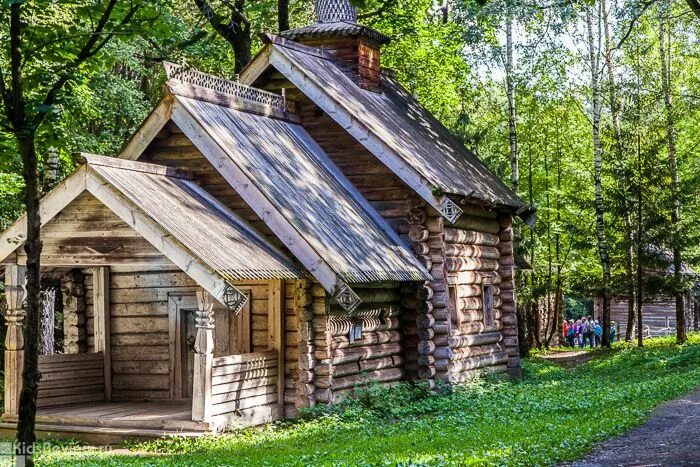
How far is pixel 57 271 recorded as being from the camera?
20.0 m

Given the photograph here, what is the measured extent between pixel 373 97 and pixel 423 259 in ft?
17.2

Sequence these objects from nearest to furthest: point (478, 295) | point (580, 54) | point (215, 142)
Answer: point (215, 142), point (478, 295), point (580, 54)

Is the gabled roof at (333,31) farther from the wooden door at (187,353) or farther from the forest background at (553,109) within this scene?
the wooden door at (187,353)

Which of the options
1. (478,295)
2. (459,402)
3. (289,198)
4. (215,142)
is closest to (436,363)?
(459,402)

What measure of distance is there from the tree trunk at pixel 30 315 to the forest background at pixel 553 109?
14774 millimetres

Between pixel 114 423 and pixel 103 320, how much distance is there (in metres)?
3.35

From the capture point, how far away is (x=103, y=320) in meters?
19.3

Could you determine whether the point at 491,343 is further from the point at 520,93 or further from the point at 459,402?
the point at 520,93

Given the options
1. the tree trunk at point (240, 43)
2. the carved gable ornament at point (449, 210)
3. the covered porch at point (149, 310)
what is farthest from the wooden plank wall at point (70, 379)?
the tree trunk at point (240, 43)

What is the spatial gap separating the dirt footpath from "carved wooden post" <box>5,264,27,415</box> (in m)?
9.13

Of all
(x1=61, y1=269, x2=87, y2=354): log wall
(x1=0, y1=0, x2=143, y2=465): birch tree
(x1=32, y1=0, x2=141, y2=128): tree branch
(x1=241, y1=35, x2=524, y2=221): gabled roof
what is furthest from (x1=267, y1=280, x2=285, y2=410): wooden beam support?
(x1=32, y1=0, x2=141, y2=128): tree branch

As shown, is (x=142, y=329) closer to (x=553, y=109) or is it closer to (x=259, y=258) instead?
(x=259, y=258)

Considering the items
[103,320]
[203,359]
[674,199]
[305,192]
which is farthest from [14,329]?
[674,199]

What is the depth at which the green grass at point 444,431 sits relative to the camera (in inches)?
498
